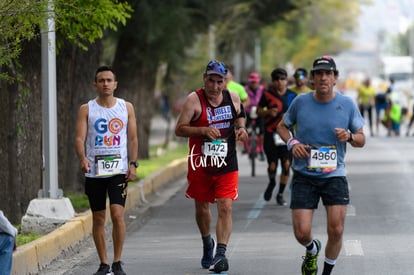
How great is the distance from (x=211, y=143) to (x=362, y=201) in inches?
272

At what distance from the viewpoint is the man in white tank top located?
10672 millimetres

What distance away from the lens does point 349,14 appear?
90.6 metres

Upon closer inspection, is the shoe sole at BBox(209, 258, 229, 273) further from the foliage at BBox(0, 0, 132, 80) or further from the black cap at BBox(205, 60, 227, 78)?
the foliage at BBox(0, 0, 132, 80)

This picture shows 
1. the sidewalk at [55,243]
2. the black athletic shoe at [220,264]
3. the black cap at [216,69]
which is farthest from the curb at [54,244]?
the black cap at [216,69]

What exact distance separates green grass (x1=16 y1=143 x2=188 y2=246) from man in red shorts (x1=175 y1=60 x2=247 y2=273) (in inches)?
82.0

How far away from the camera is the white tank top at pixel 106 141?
10.7 m

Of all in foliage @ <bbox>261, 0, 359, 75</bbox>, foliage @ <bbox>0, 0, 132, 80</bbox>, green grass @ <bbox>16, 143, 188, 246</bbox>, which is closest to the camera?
foliage @ <bbox>0, 0, 132, 80</bbox>

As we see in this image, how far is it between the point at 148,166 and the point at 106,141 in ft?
41.0

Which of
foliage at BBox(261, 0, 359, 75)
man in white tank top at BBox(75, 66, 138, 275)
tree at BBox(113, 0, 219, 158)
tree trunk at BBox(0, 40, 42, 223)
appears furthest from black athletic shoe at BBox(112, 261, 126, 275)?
foliage at BBox(261, 0, 359, 75)

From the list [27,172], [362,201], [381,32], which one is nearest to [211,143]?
[27,172]

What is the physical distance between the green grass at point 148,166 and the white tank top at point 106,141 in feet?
6.02

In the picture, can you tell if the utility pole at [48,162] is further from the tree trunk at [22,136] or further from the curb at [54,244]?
the tree trunk at [22,136]

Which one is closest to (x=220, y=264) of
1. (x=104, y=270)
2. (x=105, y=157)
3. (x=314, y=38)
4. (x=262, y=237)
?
(x=104, y=270)

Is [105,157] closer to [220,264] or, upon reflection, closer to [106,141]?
[106,141]
